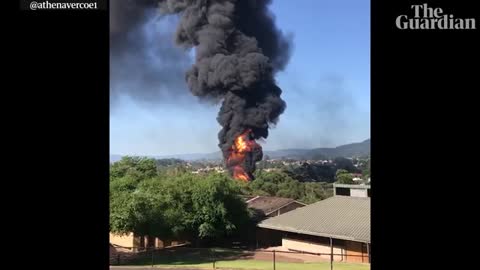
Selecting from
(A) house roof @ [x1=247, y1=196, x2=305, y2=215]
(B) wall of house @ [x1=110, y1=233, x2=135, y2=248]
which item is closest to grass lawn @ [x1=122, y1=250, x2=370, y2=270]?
(B) wall of house @ [x1=110, y1=233, x2=135, y2=248]

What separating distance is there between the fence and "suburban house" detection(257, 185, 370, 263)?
190mm

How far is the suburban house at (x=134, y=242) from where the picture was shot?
14.4 metres

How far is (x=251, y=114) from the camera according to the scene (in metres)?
37.8

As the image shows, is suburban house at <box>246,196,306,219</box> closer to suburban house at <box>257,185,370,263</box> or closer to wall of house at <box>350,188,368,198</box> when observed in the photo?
suburban house at <box>257,185,370,263</box>

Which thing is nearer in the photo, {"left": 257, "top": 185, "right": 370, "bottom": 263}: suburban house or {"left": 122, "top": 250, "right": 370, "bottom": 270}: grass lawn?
{"left": 122, "top": 250, "right": 370, "bottom": 270}: grass lawn

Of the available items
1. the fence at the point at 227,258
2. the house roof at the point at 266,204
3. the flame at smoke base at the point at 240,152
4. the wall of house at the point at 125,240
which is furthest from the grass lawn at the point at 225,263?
the flame at smoke base at the point at 240,152

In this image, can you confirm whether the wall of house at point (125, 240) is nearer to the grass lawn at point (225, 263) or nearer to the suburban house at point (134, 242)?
the suburban house at point (134, 242)

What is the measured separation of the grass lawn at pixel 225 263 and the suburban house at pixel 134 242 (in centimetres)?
86

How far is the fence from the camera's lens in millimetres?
11836
